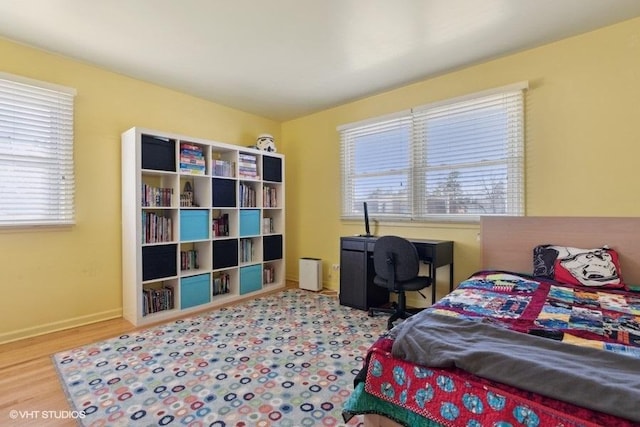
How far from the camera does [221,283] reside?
12.4ft

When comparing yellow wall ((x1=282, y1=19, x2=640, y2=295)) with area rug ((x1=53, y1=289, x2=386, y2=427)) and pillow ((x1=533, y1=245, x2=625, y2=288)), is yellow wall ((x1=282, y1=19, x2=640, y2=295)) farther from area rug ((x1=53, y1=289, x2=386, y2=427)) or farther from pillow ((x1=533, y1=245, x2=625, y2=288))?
area rug ((x1=53, y1=289, x2=386, y2=427))

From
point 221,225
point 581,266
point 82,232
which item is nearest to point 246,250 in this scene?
point 221,225

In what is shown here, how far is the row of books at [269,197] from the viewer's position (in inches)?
165

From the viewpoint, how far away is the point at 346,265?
3500 millimetres

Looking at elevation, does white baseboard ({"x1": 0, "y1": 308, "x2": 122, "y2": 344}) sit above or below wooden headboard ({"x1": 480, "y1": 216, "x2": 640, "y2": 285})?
below

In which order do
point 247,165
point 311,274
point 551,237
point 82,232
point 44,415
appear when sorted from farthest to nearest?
point 311,274
point 247,165
point 82,232
point 551,237
point 44,415

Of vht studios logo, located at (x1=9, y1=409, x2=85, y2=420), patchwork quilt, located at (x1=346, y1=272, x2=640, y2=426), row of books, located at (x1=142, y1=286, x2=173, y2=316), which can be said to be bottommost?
vht studios logo, located at (x1=9, y1=409, x2=85, y2=420)

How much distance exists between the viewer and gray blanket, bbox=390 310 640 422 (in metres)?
0.85

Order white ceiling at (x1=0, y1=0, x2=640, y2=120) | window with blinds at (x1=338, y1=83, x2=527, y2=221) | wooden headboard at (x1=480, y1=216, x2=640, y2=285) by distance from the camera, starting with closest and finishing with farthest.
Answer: white ceiling at (x1=0, y1=0, x2=640, y2=120) < wooden headboard at (x1=480, y1=216, x2=640, y2=285) < window with blinds at (x1=338, y1=83, x2=527, y2=221)

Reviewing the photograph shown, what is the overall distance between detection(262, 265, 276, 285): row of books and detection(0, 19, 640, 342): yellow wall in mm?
1586

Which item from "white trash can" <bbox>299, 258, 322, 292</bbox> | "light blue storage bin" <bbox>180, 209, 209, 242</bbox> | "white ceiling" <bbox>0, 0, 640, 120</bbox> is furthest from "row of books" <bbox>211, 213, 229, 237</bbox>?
"white ceiling" <bbox>0, 0, 640, 120</bbox>

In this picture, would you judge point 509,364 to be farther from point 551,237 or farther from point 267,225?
point 267,225

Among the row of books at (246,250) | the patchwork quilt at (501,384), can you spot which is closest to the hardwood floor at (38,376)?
the row of books at (246,250)

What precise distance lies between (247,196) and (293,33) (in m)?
2.05
